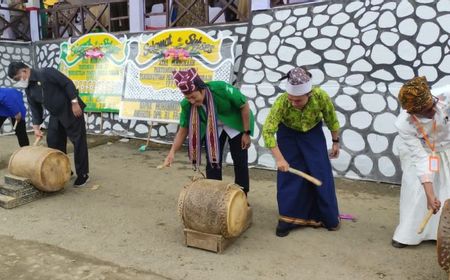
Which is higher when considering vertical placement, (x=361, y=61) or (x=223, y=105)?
(x=361, y=61)

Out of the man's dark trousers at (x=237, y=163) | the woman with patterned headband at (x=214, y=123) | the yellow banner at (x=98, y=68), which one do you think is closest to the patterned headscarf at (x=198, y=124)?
the woman with patterned headband at (x=214, y=123)

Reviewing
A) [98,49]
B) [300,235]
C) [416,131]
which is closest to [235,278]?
[300,235]

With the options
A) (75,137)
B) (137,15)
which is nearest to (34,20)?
(137,15)

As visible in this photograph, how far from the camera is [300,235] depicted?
3904mm

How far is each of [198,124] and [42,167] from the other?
7.02 feet

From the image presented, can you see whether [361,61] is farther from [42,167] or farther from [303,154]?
[42,167]

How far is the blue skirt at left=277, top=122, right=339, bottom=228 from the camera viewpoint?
3.82m

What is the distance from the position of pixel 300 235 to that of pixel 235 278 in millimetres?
984

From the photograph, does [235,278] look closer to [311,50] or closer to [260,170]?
[260,170]

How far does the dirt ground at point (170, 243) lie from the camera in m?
3.25

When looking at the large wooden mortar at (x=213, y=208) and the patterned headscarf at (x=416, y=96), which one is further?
the large wooden mortar at (x=213, y=208)

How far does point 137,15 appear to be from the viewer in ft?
28.6

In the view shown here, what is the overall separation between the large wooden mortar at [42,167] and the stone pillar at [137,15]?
435 cm

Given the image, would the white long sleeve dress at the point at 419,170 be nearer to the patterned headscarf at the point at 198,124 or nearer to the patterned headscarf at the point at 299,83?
the patterned headscarf at the point at 299,83
